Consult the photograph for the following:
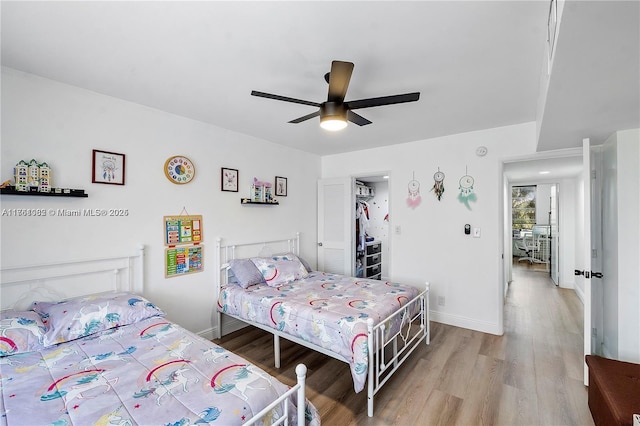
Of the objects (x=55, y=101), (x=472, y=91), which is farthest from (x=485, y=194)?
(x=55, y=101)

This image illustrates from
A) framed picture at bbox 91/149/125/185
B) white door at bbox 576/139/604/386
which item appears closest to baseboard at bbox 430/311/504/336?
white door at bbox 576/139/604/386

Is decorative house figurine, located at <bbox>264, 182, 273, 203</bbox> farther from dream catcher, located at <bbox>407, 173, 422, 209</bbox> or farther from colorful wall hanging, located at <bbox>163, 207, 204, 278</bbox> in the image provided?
dream catcher, located at <bbox>407, 173, 422, 209</bbox>

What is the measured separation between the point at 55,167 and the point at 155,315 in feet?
4.71

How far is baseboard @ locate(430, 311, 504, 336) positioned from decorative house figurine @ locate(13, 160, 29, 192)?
443cm

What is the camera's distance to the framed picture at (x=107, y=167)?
243 centimetres

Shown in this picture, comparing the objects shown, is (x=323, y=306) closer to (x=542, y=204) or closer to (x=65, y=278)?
(x=65, y=278)

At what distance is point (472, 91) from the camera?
7.91 feet

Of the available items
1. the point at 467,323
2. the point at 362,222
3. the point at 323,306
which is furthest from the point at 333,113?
the point at 362,222

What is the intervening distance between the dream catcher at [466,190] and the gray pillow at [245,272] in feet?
8.99

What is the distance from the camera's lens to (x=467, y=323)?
3596mm

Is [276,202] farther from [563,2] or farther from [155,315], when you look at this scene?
[563,2]

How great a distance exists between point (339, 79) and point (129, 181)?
7.25 feet

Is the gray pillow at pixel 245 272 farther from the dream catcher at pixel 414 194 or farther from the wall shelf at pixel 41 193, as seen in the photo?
the dream catcher at pixel 414 194

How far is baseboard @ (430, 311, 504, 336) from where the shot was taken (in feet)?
11.2
